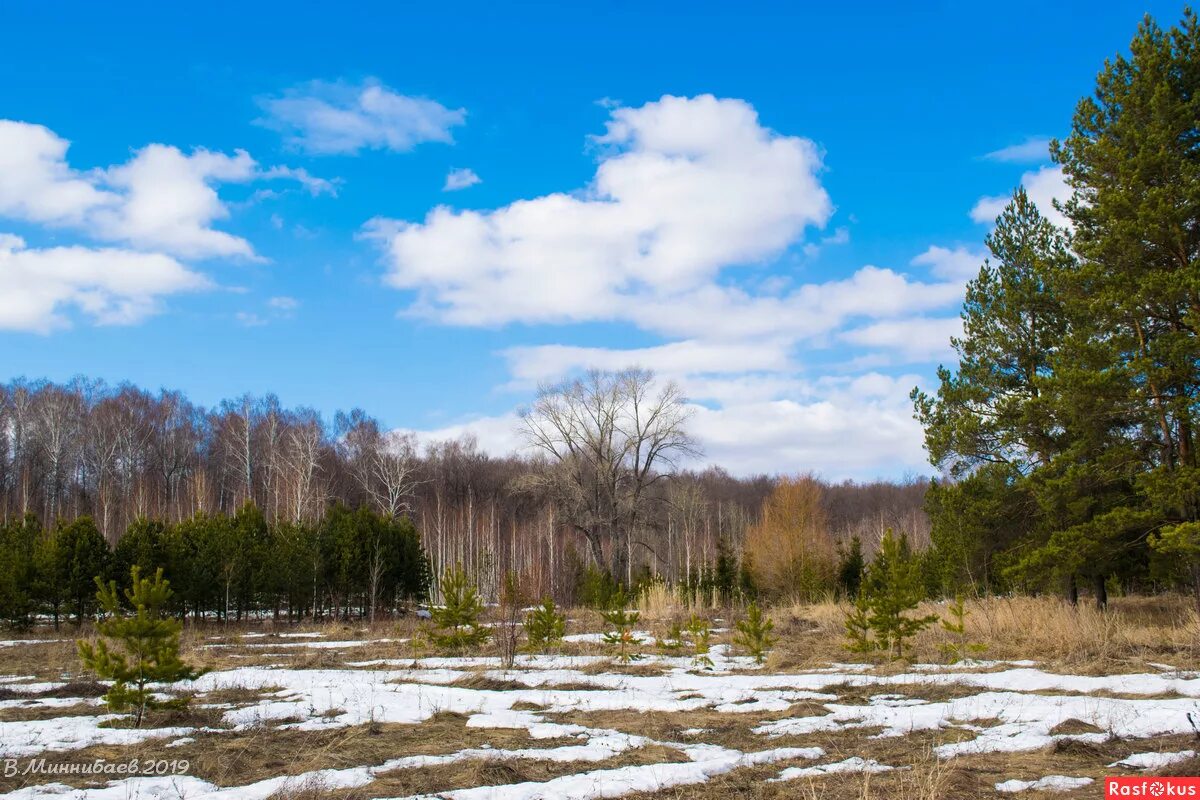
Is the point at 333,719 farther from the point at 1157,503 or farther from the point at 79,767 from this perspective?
the point at 1157,503

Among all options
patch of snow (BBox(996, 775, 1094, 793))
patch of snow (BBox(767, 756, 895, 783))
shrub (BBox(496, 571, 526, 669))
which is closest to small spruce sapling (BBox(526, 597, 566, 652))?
shrub (BBox(496, 571, 526, 669))

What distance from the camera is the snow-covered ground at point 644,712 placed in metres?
5.55

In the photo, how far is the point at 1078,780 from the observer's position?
520 centimetres

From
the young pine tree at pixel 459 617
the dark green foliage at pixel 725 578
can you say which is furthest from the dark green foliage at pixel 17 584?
the dark green foliage at pixel 725 578

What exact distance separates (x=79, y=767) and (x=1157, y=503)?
15.4 m

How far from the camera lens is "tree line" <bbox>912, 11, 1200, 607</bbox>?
13.5 metres

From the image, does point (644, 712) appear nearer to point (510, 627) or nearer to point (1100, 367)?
point (510, 627)

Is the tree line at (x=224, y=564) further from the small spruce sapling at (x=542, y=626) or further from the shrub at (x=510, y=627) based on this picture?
the small spruce sapling at (x=542, y=626)

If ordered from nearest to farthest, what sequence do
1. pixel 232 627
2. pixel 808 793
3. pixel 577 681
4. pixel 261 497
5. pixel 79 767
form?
pixel 808 793 < pixel 79 767 < pixel 577 681 < pixel 232 627 < pixel 261 497

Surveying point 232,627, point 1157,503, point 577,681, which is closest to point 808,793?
point 577,681

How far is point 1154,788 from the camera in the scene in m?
4.82

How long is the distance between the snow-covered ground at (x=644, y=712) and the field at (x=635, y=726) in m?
0.04

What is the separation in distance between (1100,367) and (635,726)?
1172cm

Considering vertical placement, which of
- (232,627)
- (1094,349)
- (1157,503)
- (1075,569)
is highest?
(1094,349)
